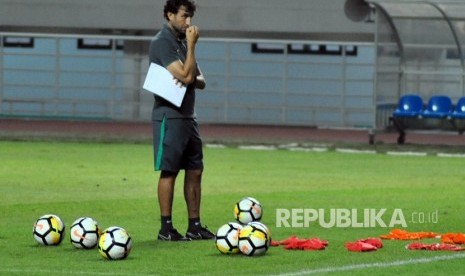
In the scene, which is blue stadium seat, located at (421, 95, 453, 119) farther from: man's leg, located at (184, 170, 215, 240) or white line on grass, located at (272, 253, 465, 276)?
white line on grass, located at (272, 253, 465, 276)

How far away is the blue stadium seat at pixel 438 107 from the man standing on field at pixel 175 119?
18.7 metres

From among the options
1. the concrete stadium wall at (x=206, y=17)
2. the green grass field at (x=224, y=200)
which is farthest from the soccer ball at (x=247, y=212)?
the concrete stadium wall at (x=206, y=17)

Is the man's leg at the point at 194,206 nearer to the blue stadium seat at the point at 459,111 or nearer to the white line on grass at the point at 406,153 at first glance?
the white line on grass at the point at 406,153

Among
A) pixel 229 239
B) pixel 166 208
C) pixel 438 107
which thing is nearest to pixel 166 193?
pixel 166 208

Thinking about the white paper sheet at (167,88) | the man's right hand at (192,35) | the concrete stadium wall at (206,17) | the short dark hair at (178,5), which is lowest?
the white paper sheet at (167,88)

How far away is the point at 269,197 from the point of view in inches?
771

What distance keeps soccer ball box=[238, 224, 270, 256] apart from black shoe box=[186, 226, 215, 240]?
1.62 metres

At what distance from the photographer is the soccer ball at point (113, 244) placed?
1229 cm

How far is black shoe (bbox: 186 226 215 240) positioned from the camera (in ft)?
46.5

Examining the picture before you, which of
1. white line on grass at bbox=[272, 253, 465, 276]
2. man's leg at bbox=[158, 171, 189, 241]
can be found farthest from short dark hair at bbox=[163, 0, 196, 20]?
white line on grass at bbox=[272, 253, 465, 276]

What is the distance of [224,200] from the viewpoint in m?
19.1

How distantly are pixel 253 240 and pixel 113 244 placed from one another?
117cm

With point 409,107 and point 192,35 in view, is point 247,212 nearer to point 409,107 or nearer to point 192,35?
point 192,35

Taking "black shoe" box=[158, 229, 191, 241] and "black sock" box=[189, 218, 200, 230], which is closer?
"black shoe" box=[158, 229, 191, 241]
